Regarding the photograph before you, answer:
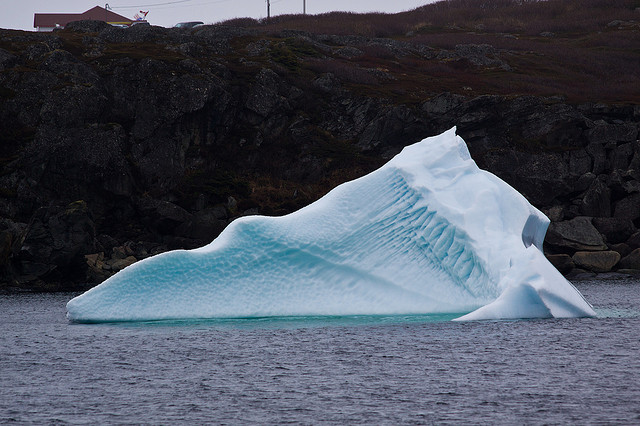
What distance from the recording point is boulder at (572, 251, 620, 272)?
105 feet

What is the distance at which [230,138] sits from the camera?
42.3 metres

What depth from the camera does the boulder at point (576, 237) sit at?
33.4 m

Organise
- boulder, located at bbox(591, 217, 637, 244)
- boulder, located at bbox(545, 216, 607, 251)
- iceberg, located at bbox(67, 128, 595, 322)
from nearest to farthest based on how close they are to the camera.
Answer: iceberg, located at bbox(67, 128, 595, 322), boulder, located at bbox(545, 216, 607, 251), boulder, located at bbox(591, 217, 637, 244)

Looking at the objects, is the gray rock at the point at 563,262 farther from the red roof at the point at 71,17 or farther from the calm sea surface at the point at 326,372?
the red roof at the point at 71,17

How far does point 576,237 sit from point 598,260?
1.78 m

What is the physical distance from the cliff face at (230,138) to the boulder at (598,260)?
6 cm

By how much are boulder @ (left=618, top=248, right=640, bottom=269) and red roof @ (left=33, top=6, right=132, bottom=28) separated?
72.1 meters

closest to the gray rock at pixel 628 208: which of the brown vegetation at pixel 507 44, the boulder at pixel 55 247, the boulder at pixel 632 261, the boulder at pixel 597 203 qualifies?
the boulder at pixel 597 203

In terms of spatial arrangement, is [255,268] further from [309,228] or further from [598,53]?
[598,53]

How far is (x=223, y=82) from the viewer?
1646 inches

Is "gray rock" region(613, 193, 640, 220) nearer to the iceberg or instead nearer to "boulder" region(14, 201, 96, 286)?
the iceberg

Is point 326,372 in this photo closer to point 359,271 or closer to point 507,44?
point 359,271

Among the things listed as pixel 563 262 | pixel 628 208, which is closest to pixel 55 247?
pixel 563 262

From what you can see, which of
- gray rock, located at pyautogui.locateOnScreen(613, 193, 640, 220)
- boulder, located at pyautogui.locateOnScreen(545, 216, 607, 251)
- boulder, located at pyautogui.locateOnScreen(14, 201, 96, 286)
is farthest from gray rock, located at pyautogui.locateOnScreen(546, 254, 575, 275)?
boulder, located at pyautogui.locateOnScreen(14, 201, 96, 286)
